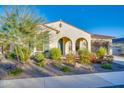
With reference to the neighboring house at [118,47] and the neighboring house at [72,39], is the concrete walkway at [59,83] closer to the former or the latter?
the neighboring house at [72,39]

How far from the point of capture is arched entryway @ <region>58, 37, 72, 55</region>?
1661cm

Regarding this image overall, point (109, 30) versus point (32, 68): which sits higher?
point (109, 30)

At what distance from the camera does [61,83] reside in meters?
7.78

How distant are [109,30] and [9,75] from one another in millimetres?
7092

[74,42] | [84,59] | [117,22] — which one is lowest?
[84,59]

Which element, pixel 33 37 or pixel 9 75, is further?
pixel 33 37

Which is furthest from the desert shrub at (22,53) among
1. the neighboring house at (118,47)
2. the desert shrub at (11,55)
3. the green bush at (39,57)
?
the neighboring house at (118,47)

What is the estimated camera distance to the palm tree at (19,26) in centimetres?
1076

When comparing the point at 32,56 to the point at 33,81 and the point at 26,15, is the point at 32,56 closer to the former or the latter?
the point at 26,15

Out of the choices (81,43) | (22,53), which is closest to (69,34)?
(81,43)

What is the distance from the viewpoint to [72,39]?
17.0 m

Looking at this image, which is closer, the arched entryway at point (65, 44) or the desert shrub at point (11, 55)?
the desert shrub at point (11, 55)
